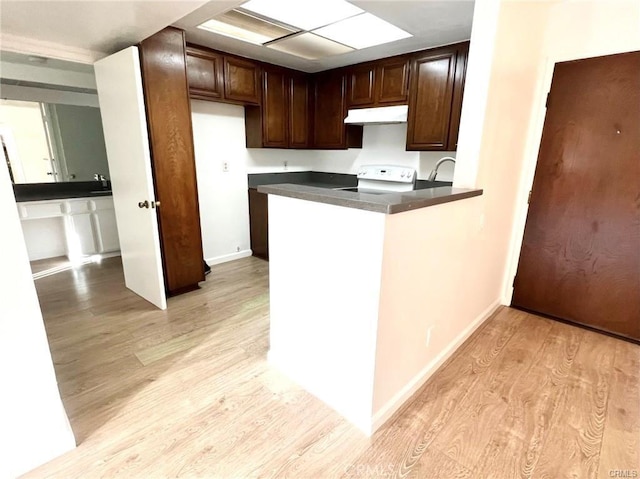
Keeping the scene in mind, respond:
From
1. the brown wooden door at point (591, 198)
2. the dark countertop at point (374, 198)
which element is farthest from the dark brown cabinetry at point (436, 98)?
the dark countertop at point (374, 198)

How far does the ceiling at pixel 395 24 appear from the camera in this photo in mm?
2045

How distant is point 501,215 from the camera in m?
2.42

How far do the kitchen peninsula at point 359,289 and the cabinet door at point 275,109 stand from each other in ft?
6.85

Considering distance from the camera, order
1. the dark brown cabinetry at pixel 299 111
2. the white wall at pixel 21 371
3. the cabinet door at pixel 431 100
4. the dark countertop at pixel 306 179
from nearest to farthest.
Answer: the white wall at pixel 21 371 < the cabinet door at pixel 431 100 < the dark brown cabinetry at pixel 299 111 < the dark countertop at pixel 306 179

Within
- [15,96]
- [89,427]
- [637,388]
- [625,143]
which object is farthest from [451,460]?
[15,96]

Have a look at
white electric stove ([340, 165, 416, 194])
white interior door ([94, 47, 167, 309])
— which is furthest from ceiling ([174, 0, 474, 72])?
white electric stove ([340, 165, 416, 194])

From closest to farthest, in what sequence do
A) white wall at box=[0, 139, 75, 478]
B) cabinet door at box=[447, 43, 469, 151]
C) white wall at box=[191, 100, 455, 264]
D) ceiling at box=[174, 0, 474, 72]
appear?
white wall at box=[0, 139, 75, 478] < ceiling at box=[174, 0, 474, 72] < cabinet door at box=[447, 43, 469, 151] < white wall at box=[191, 100, 455, 264]

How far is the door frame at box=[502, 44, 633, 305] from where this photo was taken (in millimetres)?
2301

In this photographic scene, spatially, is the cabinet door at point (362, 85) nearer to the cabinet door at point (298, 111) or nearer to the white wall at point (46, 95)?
the cabinet door at point (298, 111)

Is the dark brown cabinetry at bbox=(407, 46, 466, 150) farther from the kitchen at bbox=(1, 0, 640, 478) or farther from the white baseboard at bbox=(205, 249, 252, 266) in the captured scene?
the white baseboard at bbox=(205, 249, 252, 266)

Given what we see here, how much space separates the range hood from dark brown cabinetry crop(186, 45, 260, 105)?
103 cm

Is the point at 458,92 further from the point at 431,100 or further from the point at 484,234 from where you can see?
the point at 484,234

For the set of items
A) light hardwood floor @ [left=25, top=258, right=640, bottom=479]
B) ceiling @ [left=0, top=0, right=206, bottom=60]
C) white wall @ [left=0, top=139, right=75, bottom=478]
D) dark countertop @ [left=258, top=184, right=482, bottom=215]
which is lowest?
light hardwood floor @ [left=25, top=258, right=640, bottom=479]

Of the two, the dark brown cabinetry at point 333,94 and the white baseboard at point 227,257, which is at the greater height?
the dark brown cabinetry at point 333,94
